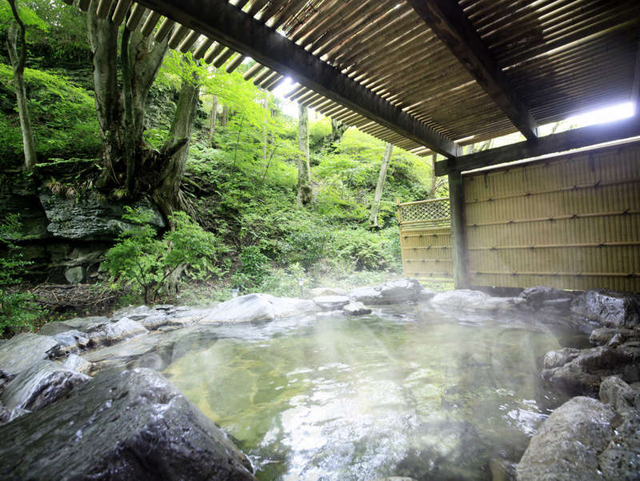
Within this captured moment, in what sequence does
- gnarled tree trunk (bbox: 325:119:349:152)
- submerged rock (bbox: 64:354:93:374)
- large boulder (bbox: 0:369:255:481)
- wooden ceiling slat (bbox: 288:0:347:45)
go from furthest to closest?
1. gnarled tree trunk (bbox: 325:119:349:152)
2. submerged rock (bbox: 64:354:93:374)
3. wooden ceiling slat (bbox: 288:0:347:45)
4. large boulder (bbox: 0:369:255:481)

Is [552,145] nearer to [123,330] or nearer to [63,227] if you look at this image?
[123,330]

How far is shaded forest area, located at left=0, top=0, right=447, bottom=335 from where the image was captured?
19.5 ft

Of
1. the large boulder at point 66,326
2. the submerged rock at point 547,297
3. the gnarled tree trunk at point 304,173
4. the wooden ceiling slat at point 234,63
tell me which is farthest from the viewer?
the gnarled tree trunk at point 304,173

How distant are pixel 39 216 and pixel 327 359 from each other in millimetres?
7549

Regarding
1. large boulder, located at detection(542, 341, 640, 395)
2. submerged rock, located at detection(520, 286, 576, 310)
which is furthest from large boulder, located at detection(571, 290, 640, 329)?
large boulder, located at detection(542, 341, 640, 395)

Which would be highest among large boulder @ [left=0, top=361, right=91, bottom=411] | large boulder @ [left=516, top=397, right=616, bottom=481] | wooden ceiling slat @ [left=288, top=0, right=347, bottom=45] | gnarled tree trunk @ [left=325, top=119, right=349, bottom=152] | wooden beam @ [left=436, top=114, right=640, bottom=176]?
gnarled tree trunk @ [left=325, top=119, right=349, bottom=152]

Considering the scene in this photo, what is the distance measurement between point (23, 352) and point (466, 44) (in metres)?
5.58

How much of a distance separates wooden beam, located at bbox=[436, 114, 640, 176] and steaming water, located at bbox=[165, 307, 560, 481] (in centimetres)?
319

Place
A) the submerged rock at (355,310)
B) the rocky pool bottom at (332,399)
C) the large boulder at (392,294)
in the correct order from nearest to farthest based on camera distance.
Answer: the rocky pool bottom at (332,399), the submerged rock at (355,310), the large boulder at (392,294)

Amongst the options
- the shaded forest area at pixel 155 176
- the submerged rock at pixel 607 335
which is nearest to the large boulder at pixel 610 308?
the submerged rock at pixel 607 335

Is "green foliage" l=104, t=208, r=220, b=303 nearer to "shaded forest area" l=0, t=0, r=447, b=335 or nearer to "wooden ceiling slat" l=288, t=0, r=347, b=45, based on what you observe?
"shaded forest area" l=0, t=0, r=447, b=335

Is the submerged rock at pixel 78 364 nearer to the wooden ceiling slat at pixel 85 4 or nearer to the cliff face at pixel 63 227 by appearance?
the wooden ceiling slat at pixel 85 4

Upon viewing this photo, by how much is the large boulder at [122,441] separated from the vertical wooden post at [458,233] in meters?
6.04

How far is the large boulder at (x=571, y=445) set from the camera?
139 centimetres
